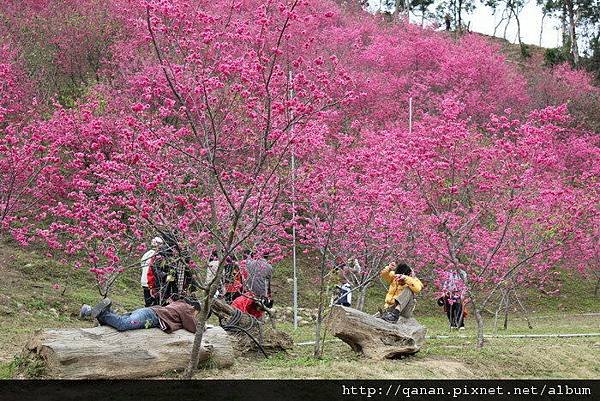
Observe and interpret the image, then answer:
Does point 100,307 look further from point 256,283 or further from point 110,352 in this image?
point 256,283

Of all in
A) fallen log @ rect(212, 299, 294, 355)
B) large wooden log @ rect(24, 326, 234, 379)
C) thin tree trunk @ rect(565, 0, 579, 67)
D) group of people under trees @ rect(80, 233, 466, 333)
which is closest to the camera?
large wooden log @ rect(24, 326, 234, 379)

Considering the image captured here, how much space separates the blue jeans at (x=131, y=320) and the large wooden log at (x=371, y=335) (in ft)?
7.08

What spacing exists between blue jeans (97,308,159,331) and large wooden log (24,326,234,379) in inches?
2.0

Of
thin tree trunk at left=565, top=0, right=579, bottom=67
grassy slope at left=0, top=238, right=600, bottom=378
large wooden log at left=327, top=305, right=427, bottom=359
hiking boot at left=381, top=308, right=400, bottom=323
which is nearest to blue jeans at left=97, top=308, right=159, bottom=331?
grassy slope at left=0, top=238, right=600, bottom=378

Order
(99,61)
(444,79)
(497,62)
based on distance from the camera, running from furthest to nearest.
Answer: (497,62), (444,79), (99,61)

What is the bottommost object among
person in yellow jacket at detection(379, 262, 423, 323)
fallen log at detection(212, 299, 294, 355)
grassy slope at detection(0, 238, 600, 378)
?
grassy slope at detection(0, 238, 600, 378)

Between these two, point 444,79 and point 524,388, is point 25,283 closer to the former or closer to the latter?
point 524,388

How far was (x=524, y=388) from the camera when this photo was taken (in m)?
7.22

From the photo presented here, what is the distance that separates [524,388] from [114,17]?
638 inches

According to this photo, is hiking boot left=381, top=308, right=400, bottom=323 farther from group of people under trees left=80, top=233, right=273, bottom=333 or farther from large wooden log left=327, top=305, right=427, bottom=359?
group of people under trees left=80, top=233, right=273, bottom=333

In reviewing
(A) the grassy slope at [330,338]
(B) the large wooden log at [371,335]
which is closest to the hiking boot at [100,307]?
(A) the grassy slope at [330,338]

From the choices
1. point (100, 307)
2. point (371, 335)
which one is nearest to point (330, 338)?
point (371, 335)

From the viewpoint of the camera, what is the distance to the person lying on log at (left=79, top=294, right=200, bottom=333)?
6.70 meters

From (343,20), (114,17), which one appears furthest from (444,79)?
(114,17)
